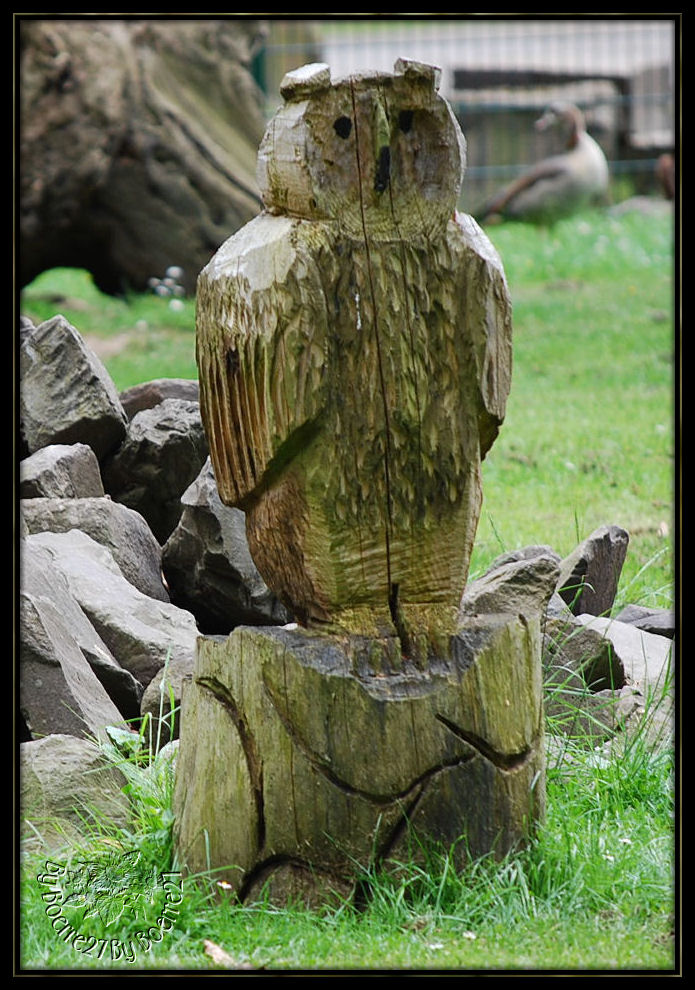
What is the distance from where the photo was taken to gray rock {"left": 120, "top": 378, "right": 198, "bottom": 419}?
5590 millimetres

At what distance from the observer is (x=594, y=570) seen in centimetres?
462

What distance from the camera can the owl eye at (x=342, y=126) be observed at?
9.46 feet

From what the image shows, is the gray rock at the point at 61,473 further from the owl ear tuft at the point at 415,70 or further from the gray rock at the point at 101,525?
the owl ear tuft at the point at 415,70

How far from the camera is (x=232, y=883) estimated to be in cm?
306

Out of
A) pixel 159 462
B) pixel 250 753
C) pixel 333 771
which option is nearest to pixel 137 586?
pixel 159 462

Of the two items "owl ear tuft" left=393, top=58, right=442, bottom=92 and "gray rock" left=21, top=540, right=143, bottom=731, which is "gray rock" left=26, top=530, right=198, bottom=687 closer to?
"gray rock" left=21, top=540, right=143, bottom=731

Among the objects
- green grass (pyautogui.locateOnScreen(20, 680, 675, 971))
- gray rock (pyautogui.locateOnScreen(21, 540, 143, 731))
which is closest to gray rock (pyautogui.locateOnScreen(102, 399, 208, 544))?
gray rock (pyautogui.locateOnScreen(21, 540, 143, 731))

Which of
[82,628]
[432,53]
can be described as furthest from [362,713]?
[432,53]

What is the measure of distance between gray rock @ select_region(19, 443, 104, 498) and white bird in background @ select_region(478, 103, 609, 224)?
8808 mm

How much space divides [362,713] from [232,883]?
53cm

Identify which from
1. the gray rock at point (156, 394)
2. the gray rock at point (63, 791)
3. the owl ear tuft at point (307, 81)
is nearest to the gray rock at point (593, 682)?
the gray rock at point (63, 791)

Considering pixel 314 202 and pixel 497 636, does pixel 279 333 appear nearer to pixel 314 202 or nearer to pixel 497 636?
pixel 314 202

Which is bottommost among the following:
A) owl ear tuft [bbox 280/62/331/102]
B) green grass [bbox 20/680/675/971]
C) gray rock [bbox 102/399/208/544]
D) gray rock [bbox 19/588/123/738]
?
green grass [bbox 20/680/675/971]
